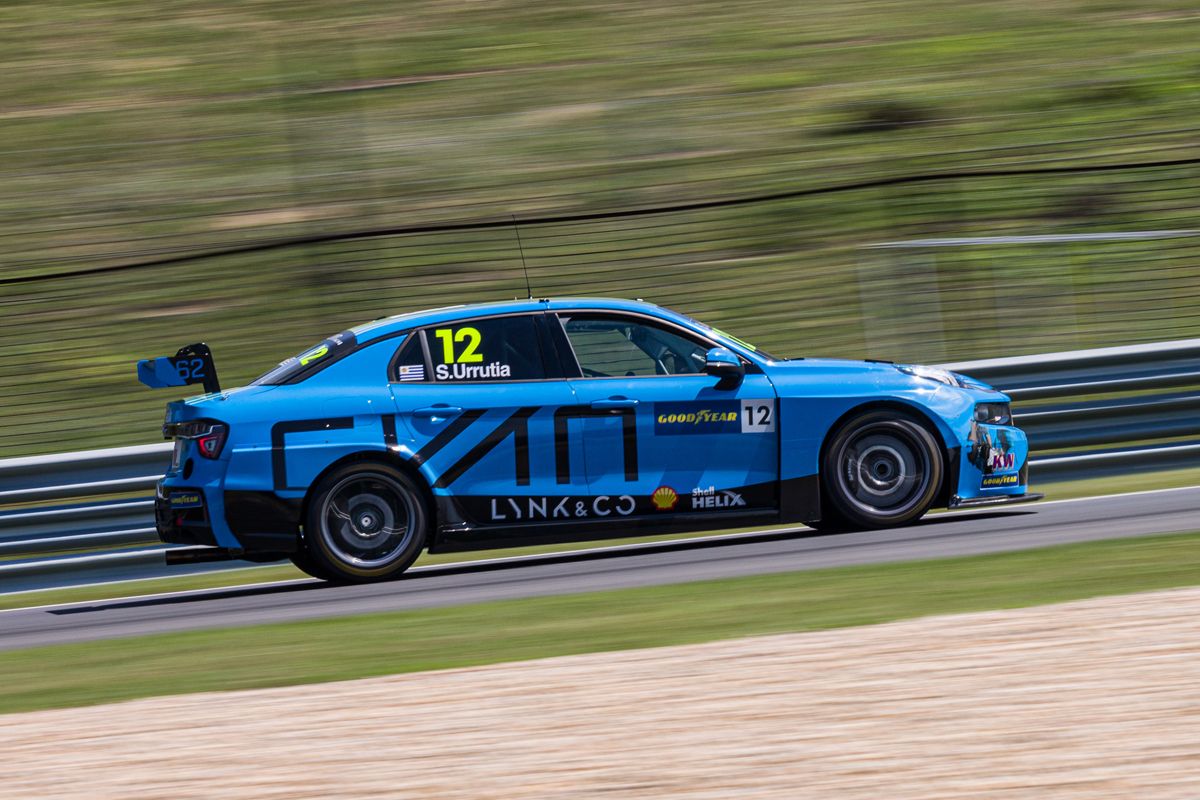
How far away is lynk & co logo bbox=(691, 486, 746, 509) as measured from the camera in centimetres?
927

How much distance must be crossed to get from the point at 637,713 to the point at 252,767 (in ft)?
4.30

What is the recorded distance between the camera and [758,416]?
30.7 feet

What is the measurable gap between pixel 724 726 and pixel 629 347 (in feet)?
14.0

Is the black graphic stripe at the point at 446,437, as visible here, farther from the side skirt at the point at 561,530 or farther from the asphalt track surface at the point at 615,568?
the asphalt track surface at the point at 615,568

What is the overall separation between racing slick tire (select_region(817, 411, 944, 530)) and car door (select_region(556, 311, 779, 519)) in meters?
0.40

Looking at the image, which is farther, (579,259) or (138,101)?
(138,101)

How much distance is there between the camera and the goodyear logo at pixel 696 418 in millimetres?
9266

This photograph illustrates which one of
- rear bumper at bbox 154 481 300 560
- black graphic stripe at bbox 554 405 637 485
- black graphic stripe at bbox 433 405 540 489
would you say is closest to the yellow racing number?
black graphic stripe at bbox 433 405 540 489

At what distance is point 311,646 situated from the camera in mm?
7410

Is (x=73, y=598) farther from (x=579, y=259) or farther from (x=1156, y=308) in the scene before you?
(x=1156, y=308)

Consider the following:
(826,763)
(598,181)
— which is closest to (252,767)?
(826,763)

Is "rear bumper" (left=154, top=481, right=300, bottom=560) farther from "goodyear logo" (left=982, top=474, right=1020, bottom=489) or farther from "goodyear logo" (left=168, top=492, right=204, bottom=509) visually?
"goodyear logo" (left=982, top=474, right=1020, bottom=489)

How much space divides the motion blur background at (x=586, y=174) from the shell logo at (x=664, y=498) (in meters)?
3.80

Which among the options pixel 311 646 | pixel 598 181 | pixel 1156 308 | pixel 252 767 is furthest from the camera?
pixel 598 181
